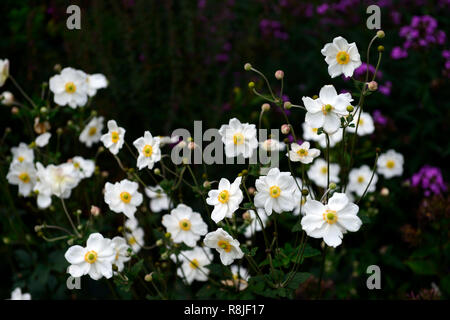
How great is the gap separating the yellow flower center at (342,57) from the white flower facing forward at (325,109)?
0.15 m

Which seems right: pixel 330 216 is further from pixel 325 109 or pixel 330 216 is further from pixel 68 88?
pixel 68 88

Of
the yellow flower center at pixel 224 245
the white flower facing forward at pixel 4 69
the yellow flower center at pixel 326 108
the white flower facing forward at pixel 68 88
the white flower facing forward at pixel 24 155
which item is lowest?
the yellow flower center at pixel 224 245

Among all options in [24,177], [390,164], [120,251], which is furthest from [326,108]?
[24,177]

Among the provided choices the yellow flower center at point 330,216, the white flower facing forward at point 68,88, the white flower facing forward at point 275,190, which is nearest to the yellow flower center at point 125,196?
the white flower facing forward at point 275,190

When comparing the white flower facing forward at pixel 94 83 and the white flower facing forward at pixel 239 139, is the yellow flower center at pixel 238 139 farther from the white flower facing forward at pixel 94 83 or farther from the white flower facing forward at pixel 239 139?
the white flower facing forward at pixel 94 83

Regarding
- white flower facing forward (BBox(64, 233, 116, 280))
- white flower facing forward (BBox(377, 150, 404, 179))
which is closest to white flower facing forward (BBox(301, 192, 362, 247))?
white flower facing forward (BBox(64, 233, 116, 280))

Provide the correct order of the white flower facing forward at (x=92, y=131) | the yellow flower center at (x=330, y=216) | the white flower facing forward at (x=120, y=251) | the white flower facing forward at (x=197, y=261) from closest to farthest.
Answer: the yellow flower center at (x=330, y=216), the white flower facing forward at (x=120, y=251), the white flower facing forward at (x=197, y=261), the white flower facing forward at (x=92, y=131)

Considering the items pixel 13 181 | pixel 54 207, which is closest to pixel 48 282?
pixel 54 207

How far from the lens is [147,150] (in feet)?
6.28

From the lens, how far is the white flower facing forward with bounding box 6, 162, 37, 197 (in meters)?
2.44

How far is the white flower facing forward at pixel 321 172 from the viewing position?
8.94 feet
